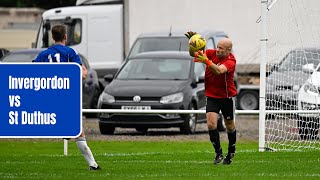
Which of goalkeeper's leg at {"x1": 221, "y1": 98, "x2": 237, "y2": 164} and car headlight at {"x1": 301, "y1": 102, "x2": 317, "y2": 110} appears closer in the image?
goalkeeper's leg at {"x1": 221, "y1": 98, "x2": 237, "y2": 164}

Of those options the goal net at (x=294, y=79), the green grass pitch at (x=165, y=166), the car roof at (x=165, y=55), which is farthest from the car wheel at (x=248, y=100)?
the green grass pitch at (x=165, y=166)

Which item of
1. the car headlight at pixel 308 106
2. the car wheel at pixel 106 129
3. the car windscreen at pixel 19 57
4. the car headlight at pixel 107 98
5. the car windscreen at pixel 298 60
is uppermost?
the car windscreen at pixel 298 60

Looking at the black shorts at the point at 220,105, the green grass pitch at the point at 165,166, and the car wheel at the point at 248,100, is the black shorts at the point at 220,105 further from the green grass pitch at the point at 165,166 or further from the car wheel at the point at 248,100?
the car wheel at the point at 248,100

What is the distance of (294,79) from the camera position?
2380cm

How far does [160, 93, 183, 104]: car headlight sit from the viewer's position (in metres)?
25.7

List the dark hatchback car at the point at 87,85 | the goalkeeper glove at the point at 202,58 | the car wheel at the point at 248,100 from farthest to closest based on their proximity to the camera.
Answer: the car wheel at the point at 248,100 → the dark hatchback car at the point at 87,85 → the goalkeeper glove at the point at 202,58

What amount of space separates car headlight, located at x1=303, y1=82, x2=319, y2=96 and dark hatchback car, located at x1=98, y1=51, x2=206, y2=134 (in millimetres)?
3164

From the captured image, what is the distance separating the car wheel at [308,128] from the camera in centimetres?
2206

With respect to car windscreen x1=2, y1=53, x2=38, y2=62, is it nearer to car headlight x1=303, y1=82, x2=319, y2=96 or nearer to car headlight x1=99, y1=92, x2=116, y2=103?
car headlight x1=99, y1=92, x2=116, y2=103

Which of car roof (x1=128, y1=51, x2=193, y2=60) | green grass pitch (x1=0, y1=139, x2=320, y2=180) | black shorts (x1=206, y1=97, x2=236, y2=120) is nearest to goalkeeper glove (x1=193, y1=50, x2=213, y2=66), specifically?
black shorts (x1=206, y1=97, x2=236, y2=120)
